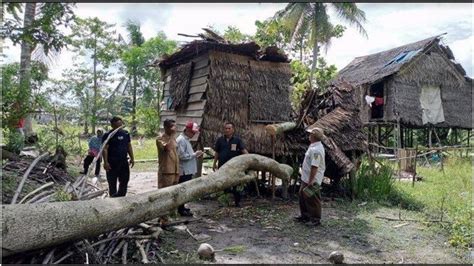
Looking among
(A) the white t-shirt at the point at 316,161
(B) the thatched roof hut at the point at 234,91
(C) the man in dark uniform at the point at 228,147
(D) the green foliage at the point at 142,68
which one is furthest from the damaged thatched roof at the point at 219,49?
(D) the green foliage at the point at 142,68

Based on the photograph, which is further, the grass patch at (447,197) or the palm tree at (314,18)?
the palm tree at (314,18)

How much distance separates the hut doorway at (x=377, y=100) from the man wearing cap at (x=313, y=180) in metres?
14.7

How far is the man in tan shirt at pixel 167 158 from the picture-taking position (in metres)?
5.85

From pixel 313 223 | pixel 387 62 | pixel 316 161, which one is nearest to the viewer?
pixel 316 161

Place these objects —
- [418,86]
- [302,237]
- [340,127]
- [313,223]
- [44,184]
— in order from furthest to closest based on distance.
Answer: [418,86], [340,127], [313,223], [302,237], [44,184]

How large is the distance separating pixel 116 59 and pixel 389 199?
23.9m

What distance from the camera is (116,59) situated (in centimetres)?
2816

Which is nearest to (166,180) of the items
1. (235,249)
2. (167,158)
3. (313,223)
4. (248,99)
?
(167,158)

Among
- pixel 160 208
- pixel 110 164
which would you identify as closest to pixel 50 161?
pixel 110 164

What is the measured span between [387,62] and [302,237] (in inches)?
654

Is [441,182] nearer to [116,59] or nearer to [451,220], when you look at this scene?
[451,220]

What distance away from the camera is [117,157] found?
636 centimetres

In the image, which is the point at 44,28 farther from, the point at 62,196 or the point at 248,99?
the point at 248,99

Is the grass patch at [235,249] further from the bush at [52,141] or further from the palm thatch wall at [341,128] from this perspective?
the bush at [52,141]
